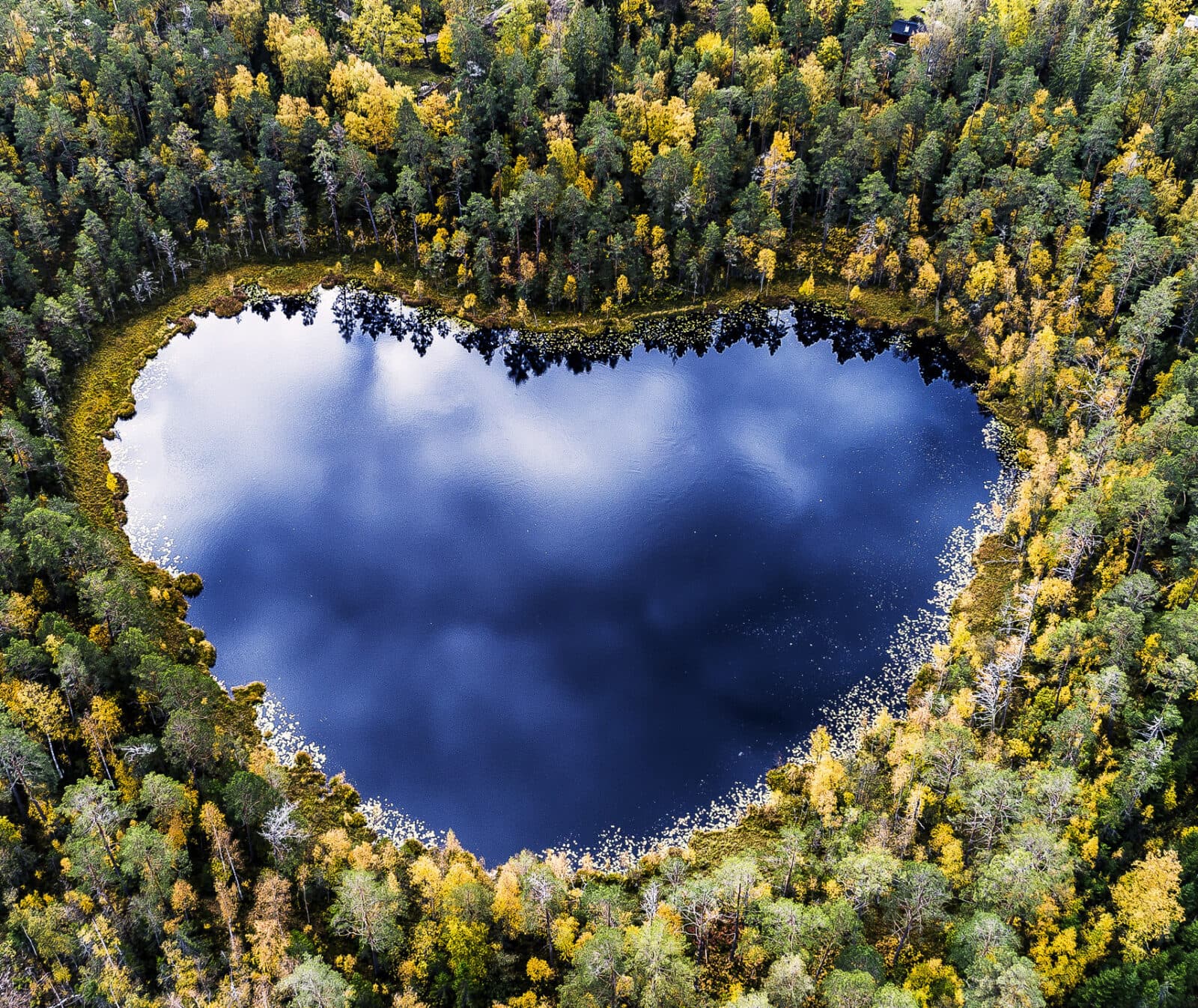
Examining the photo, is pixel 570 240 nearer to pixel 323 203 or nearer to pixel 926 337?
pixel 323 203

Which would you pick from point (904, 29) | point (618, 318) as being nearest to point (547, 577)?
point (618, 318)

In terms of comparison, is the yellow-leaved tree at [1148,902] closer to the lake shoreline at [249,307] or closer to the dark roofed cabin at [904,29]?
the lake shoreline at [249,307]

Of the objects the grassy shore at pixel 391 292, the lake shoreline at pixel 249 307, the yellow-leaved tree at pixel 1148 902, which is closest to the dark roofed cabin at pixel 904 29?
the grassy shore at pixel 391 292

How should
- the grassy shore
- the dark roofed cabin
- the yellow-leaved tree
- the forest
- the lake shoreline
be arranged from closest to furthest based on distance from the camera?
the yellow-leaved tree → the forest → the lake shoreline → the grassy shore → the dark roofed cabin

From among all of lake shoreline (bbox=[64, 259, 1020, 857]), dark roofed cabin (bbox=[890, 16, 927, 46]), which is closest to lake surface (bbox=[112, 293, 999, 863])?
lake shoreline (bbox=[64, 259, 1020, 857])

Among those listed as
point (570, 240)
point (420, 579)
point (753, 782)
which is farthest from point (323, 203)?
point (753, 782)

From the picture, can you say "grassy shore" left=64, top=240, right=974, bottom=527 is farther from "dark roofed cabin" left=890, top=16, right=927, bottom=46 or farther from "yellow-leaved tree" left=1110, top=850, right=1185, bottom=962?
"yellow-leaved tree" left=1110, top=850, right=1185, bottom=962

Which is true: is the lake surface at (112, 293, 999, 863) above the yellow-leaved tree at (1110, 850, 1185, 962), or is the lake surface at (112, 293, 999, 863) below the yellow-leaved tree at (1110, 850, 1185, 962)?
above

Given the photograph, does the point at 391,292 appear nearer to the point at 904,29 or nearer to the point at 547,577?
the point at 547,577

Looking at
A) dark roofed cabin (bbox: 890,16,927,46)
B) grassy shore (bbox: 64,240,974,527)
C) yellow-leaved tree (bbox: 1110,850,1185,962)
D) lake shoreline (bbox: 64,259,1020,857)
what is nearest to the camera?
yellow-leaved tree (bbox: 1110,850,1185,962)
